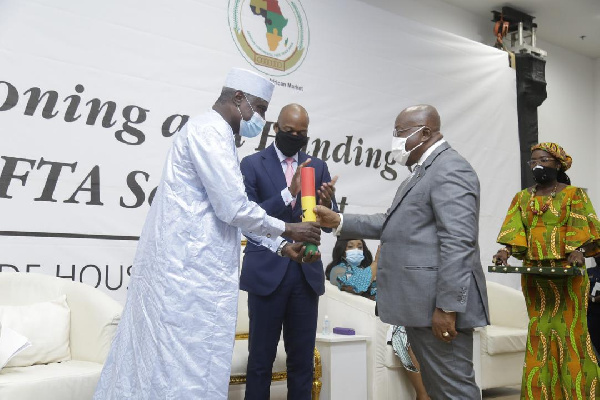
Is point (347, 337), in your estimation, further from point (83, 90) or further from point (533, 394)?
point (83, 90)

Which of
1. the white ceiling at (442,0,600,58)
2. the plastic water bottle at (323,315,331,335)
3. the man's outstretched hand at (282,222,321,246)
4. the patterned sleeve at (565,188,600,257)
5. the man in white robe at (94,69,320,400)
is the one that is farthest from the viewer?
the white ceiling at (442,0,600,58)

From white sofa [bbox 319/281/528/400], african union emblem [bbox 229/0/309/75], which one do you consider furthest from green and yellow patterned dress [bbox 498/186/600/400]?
african union emblem [bbox 229/0/309/75]

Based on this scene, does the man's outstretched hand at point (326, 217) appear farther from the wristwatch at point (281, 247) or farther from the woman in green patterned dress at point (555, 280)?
the woman in green patterned dress at point (555, 280)

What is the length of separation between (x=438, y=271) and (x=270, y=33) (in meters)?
2.98

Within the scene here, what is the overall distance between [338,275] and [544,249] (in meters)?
1.36

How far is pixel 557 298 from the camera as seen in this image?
3.79 meters

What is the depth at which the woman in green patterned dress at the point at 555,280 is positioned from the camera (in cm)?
368

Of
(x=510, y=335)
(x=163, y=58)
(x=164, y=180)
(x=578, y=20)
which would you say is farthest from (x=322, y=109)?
(x=578, y=20)

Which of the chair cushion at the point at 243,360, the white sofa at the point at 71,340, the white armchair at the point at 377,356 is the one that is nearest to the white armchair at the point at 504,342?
the white armchair at the point at 377,356

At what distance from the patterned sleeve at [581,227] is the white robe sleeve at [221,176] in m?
2.31

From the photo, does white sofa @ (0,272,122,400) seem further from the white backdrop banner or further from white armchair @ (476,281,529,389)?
white armchair @ (476,281,529,389)

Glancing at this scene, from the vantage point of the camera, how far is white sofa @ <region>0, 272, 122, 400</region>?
2611 millimetres

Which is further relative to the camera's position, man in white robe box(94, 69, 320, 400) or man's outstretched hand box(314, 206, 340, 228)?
man's outstretched hand box(314, 206, 340, 228)

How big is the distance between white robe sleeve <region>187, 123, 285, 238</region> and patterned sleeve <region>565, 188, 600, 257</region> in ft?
7.59
